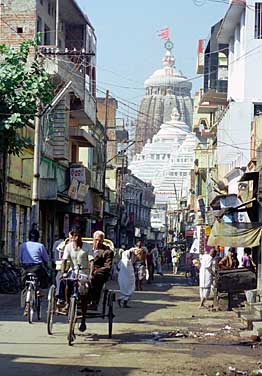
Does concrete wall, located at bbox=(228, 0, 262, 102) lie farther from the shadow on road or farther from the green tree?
the shadow on road

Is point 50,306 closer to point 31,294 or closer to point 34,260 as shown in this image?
point 31,294

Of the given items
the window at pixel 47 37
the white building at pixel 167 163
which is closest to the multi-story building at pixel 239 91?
the window at pixel 47 37

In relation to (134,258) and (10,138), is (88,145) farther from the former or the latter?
(10,138)

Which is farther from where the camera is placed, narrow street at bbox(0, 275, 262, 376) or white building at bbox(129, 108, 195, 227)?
white building at bbox(129, 108, 195, 227)

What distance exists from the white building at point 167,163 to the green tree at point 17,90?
112m

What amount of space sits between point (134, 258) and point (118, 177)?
44.7m

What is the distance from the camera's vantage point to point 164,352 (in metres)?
13.2

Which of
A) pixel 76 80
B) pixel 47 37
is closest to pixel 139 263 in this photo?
pixel 76 80

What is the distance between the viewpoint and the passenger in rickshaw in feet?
46.5

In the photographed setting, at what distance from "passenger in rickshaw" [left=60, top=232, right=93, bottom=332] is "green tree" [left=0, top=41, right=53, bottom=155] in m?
7.58

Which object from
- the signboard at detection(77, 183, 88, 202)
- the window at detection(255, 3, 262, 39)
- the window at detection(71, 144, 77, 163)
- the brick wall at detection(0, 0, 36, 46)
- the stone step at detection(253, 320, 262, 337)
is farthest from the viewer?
the window at detection(71, 144, 77, 163)

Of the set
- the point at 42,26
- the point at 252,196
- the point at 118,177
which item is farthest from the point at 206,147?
the point at 252,196

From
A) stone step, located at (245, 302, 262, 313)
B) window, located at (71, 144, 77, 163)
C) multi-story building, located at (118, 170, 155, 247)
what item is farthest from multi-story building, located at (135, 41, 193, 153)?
stone step, located at (245, 302, 262, 313)

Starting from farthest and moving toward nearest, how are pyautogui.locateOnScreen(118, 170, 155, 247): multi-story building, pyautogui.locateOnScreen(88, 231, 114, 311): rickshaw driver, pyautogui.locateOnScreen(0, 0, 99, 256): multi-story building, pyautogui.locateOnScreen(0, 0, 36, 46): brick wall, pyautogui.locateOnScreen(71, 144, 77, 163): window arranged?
pyautogui.locateOnScreen(118, 170, 155, 247): multi-story building → pyautogui.locateOnScreen(71, 144, 77, 163): window → pyautogui.locateOnScreen(0, 0, 36, 46): brick wall → pyautogui.locateOnScreen(0, 0, 99, 256): multi-story building → pyautogui.locateOnScreen(88, 231, 114, 311): rickshaw driver
